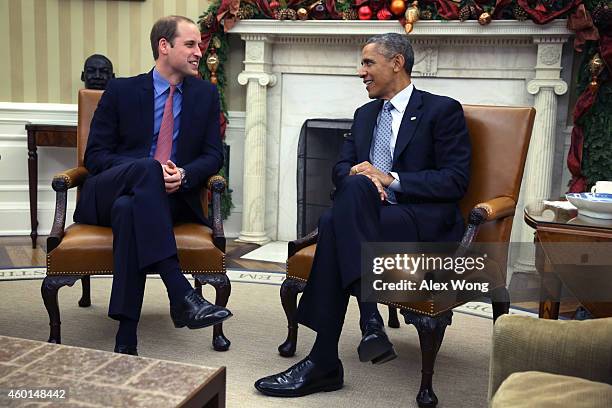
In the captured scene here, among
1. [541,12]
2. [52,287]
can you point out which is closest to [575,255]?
[52,287]

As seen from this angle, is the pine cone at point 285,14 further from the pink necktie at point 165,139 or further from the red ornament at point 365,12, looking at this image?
the pink necktie at point 165,139

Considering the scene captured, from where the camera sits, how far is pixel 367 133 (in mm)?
2744

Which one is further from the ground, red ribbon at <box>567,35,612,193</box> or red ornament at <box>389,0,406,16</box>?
red ornament at <box>389,0,406,16</box>

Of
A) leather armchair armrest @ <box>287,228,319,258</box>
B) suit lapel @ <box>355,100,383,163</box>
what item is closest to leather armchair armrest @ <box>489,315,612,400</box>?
leather armchair armrest @ <box>287,228,319,258</box>

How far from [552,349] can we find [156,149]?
1936mm

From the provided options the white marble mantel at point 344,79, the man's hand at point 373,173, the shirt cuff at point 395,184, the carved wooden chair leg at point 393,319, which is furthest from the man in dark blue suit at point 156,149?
the white marble mantel at point 344,79

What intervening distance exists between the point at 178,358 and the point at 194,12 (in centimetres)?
285

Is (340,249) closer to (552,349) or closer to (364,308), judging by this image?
(364,308)

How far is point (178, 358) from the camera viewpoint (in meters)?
2.65

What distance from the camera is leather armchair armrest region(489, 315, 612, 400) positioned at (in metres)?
1.38

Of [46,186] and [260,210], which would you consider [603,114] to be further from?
[46,186]

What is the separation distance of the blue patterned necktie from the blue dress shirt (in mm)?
834

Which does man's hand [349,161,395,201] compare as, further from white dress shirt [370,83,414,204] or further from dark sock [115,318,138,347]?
dark sock [115,318,138,347]

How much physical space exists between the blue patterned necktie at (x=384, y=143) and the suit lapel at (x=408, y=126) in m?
0.05
